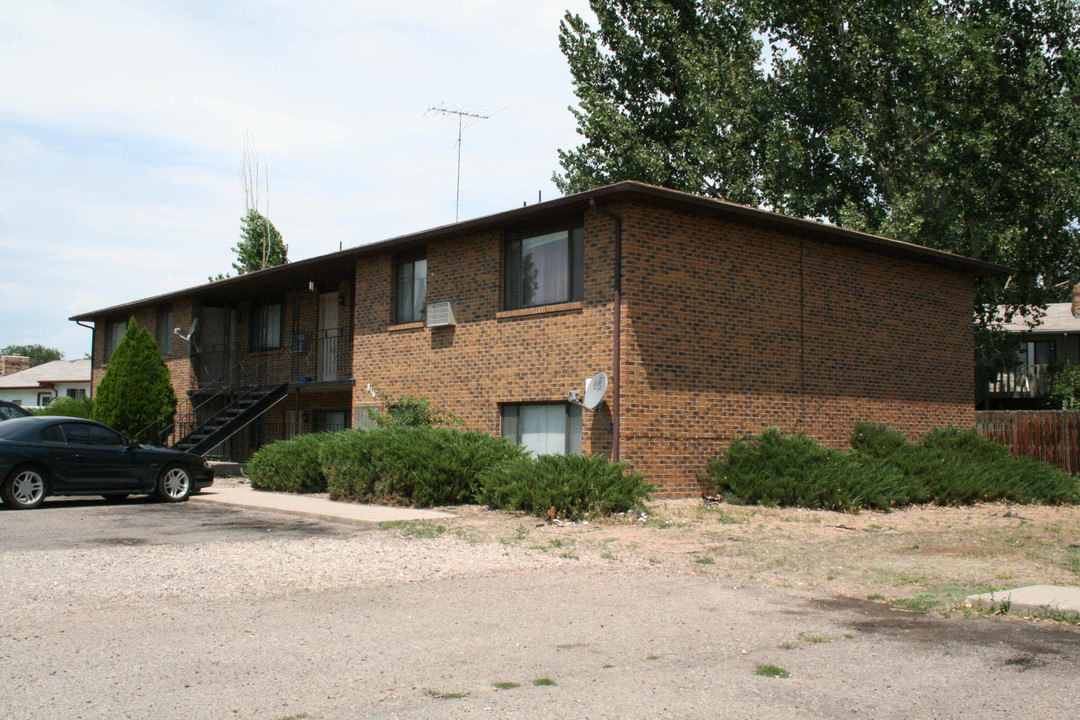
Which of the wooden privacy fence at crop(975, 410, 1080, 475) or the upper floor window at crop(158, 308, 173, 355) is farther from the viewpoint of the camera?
the upper floor window at crop(158, 308, 173, 355)

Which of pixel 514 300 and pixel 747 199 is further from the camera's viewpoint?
pixel 747 199

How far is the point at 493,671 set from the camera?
→ 5652mm

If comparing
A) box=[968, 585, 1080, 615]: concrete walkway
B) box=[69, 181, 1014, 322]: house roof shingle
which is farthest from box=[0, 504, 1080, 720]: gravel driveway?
box=[69, 181, 1014, 322]: house roof shingle

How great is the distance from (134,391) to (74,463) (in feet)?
37.9

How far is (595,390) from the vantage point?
15188 mm

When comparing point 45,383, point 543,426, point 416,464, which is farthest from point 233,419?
point 45,383

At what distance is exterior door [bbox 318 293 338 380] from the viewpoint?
24.2 m

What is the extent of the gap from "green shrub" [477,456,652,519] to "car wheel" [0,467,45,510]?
6.83 metres

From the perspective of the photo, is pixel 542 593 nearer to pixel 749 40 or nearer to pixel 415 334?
pixel 415 334

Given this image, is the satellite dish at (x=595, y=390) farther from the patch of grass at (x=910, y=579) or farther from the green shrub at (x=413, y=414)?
the patch of grass at (x=910, y=579)

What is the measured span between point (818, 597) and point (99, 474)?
11.7 m

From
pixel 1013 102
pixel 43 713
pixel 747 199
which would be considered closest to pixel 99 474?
pixel 43 713

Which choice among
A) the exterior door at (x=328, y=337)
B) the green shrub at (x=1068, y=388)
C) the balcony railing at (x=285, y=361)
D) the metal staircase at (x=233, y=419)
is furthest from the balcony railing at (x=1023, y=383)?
the metal staircase at (x=233, y=419)

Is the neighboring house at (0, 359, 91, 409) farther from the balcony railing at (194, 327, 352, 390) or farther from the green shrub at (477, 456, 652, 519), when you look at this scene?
the green shrub at (477, 456, 652, 519)
